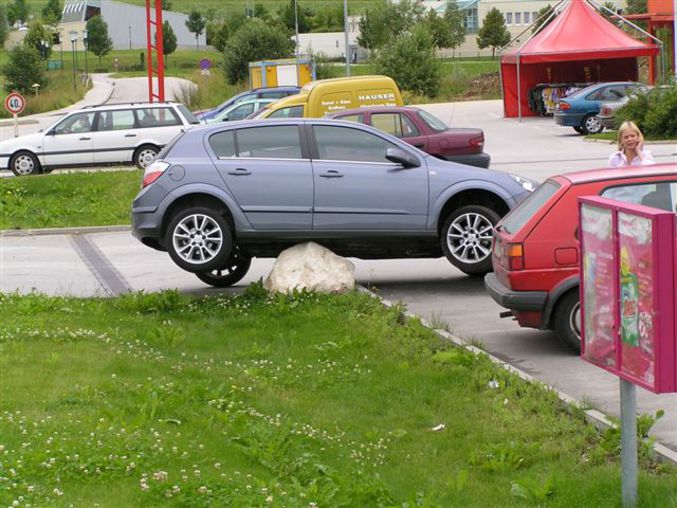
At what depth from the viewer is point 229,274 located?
1464 centimetres

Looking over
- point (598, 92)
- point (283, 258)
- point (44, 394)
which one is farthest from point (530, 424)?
point (598, 92)

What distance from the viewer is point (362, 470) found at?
712 cm

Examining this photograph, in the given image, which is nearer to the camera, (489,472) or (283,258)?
(489,472)

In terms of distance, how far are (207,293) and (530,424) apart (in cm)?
670

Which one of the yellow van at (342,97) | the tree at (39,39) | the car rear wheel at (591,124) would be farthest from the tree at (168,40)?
the yellow van at (342,97)

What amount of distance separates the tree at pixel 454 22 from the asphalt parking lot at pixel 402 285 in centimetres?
8904

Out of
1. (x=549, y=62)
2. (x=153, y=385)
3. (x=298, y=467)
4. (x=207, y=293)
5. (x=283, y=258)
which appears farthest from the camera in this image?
(x=549, y=62)

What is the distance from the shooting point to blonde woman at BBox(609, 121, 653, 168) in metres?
12.2

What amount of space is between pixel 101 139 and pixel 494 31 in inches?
3555

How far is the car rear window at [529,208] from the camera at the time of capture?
10.6 meters

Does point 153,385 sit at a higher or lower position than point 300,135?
lower

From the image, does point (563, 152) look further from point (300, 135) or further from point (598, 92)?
point (300, 135)

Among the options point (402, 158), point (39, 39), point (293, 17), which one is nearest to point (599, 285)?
point (402, 158)

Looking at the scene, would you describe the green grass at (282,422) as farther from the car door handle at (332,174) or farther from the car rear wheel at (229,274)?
the car rear wheel at (229,274)
